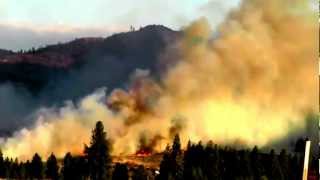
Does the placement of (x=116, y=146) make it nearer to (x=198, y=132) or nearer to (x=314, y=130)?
(x=198, y=132)

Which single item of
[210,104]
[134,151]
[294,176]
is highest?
[210,104]

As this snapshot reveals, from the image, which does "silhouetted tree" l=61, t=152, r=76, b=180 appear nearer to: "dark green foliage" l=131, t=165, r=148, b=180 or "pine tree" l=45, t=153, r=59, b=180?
"pine tree" l=45, t=153, r=59, b=180

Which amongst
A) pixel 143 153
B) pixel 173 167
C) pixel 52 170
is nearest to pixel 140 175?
pixel 173 167

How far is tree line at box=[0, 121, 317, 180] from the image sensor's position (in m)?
122

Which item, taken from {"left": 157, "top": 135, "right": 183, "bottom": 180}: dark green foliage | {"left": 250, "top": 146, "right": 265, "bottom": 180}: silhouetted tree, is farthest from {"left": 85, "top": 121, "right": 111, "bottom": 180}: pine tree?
{"left": 250, "top": 146, "right": 265, "bottom": 180}: silhouetted tree

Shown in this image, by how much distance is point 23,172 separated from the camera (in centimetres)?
12962

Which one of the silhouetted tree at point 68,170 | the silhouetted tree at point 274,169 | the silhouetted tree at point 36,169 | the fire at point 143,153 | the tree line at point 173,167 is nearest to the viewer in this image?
the tree line at point 173,167

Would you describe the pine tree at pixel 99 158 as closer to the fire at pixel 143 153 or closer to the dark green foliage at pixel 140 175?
the dark green foliage at pixel 140 175

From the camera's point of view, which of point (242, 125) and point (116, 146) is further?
point (242, 125)

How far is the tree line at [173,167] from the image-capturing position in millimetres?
122312

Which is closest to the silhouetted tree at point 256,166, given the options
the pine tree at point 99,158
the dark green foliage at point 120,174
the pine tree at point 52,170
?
the dark green foliage at point 120,174

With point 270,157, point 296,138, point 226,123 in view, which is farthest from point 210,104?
point 270,157

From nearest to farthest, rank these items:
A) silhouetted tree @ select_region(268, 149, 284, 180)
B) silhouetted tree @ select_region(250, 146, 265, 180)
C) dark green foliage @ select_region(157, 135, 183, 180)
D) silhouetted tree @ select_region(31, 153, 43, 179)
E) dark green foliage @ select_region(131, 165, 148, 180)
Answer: dark green foliage @ select_region(157, 135, 183, 180)
silhouetted tree @ select_region(250, 146, 265, 180)
dark green foliage @ select_region(131, 165, 148, 180)
silhouetted tree @ select_region(268, 149, 284, 180)
silhouetted tree @ select_region(31, 153, 43, 179)

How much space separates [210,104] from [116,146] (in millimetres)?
29405
